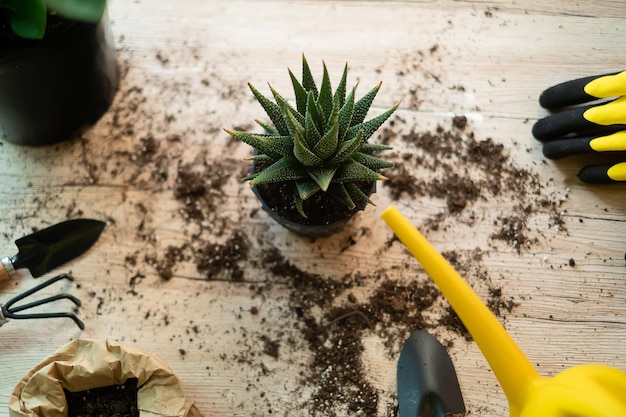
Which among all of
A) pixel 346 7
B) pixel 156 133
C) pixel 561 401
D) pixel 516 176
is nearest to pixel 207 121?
pixel 156 133

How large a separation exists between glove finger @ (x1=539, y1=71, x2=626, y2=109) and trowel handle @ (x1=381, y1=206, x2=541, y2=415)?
482 millimetres

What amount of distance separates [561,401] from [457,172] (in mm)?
498

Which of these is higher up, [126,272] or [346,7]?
[346,7]

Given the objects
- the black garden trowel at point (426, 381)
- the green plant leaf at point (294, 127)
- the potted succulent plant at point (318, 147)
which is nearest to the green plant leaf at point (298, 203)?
the potted succulent plant at point (318, 147)

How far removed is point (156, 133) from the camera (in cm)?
115

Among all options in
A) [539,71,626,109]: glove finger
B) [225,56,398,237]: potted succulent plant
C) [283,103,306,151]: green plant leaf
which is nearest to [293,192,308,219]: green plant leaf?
[225,56,398,237]: potted succulent plant

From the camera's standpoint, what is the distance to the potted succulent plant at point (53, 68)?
87cm

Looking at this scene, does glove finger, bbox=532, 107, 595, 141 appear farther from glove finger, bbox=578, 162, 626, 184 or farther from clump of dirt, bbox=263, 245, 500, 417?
clump of dirt, bbox=263, 245, 500, 417

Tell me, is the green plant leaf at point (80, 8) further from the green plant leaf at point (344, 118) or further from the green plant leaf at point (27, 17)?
the green plant leaf at point (344, 118)

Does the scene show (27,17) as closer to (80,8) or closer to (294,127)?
(80,8)

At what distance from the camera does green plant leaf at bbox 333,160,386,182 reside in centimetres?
85

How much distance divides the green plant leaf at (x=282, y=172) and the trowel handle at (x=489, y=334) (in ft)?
0.73

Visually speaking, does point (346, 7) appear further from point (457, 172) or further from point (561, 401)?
point (561, 401)

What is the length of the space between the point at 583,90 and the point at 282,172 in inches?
24.5
